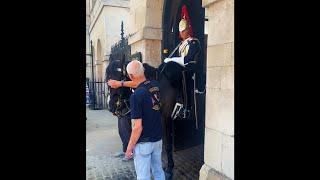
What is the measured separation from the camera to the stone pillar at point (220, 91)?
2.46 meters

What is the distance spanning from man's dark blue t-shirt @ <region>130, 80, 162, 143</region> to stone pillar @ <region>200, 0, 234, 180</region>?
1.69ft

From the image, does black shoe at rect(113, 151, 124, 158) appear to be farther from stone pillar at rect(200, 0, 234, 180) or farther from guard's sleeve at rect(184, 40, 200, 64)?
guard's sleeve at rect(184, 40, 200, 64)

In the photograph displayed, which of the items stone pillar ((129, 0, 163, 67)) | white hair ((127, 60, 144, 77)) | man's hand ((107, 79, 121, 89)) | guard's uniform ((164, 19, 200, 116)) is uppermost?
stone pillar ((129, 0, 163, 67))

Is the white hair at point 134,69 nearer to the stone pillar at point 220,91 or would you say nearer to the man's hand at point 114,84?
the man's hand at point 114,84

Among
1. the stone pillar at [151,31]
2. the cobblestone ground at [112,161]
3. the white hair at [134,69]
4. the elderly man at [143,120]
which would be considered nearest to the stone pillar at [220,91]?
the elderly man at [143,120]

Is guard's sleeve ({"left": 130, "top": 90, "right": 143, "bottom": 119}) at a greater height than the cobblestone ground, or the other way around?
guard's sleeve ({"left": 130, "top": 90, "right": 143, "bottom": 119})

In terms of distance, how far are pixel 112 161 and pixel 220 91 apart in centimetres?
177

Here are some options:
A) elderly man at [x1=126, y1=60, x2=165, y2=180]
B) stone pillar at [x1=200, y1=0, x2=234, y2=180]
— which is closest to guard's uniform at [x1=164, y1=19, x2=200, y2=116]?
stone pillar at [x1=200, y1=0, x2=234, y2=180]

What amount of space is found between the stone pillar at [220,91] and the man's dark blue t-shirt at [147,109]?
1.69ft

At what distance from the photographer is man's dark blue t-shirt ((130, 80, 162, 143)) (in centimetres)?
243

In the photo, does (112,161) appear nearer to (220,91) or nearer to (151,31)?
(220,91)

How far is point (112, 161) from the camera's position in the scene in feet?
12.0
